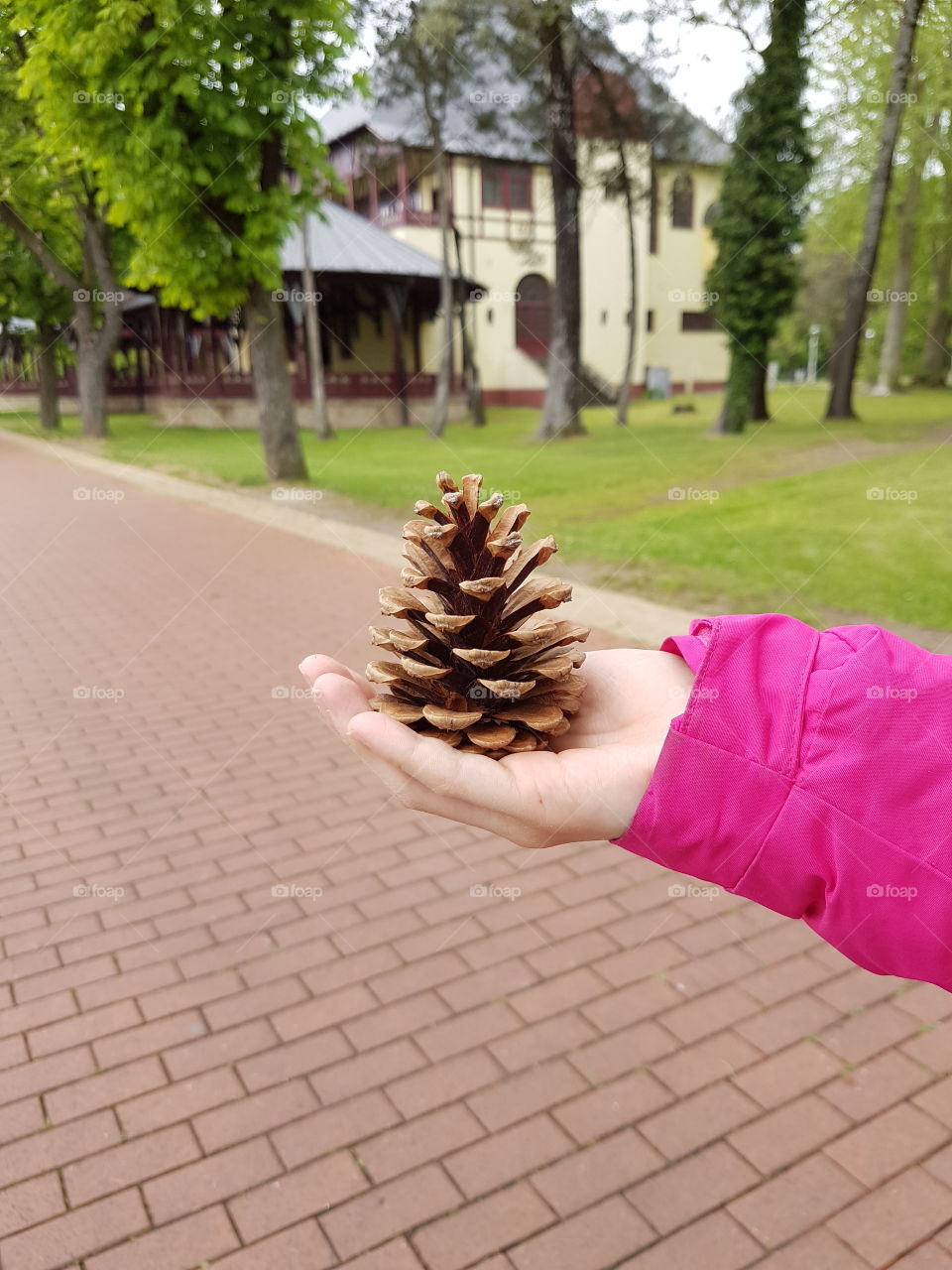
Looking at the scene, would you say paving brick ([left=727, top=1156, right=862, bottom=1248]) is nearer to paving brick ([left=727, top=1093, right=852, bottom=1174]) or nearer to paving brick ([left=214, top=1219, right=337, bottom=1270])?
paving brick ([left=727, top=1093, right=852, bottom=1174])

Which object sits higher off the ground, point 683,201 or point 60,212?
point 60,212

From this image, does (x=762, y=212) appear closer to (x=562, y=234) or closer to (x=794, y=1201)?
(x=562, y=234)

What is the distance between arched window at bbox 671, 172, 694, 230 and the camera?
15.9 meters

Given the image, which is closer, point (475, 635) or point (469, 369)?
point (475, 635)

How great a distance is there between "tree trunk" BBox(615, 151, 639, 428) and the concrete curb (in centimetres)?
791

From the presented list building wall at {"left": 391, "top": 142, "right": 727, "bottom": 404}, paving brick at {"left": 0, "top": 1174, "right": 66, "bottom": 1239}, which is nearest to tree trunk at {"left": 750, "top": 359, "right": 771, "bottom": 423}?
building wall at {"left": 391, "top": 142, "right": 727, "bottom": 404}

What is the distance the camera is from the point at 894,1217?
7.59ft

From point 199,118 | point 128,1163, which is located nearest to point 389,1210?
point 128,1163

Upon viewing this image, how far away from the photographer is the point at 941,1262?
2.20 metres

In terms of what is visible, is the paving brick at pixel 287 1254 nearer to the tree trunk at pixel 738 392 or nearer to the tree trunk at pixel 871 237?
the tree trunk at pixel 871 237

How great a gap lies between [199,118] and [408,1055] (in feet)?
40.5

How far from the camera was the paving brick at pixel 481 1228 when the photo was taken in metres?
2.23

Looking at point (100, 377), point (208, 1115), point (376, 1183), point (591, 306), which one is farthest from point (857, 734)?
point (100, 377)

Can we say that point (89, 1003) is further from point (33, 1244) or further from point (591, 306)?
point (591, 306)
